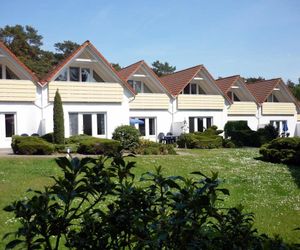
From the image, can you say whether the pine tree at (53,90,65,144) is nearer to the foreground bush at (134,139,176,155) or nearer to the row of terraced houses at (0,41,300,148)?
the row of terraced houses at (0,41,300,148)

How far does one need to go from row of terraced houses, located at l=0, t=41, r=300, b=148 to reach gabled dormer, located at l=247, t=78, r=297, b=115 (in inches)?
16.7

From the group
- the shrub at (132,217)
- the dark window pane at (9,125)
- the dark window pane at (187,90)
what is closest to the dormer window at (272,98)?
the dark window pane at (187,90)

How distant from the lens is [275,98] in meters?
42.3

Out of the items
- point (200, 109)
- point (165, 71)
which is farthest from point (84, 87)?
point (165, 71)

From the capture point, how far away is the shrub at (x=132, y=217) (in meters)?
2.39

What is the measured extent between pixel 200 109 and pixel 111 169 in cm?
3192

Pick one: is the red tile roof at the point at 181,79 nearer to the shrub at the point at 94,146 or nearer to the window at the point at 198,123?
the window at the point at 198,123

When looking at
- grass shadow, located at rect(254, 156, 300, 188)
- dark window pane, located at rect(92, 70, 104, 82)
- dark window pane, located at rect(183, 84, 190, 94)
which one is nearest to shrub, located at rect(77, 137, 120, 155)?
grass shadow, located at rect(254, 156, 300, 188)

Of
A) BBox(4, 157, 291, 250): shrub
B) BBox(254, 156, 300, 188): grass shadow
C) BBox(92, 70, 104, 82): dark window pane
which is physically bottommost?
BBox(254, 156, 300, 188): grass shadow

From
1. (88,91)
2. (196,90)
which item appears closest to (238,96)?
(196,90)

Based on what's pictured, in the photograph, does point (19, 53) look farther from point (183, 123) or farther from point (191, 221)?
point (191, 221)

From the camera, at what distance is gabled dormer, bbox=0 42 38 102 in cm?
2419

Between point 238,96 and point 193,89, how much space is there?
6624 mm

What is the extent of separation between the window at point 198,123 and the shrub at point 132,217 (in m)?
31.4
